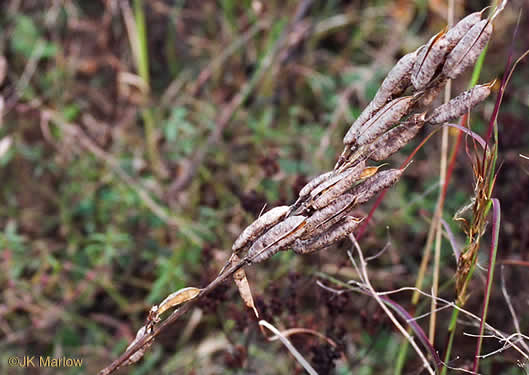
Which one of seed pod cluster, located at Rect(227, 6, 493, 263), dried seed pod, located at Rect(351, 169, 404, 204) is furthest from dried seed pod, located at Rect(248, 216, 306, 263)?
dried seed pod, located at Rect(351, 169, 404, 204)

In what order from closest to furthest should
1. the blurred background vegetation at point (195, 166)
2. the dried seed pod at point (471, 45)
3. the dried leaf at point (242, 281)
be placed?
the dried seed pod at point (471, 45) < the dried leaf at point (242, 281) < the blurred background vegetation at point (195, 166)

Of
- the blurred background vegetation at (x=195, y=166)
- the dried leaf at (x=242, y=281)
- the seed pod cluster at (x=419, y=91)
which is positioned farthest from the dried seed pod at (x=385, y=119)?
the blurred background vegetation at (x=195, y=166)

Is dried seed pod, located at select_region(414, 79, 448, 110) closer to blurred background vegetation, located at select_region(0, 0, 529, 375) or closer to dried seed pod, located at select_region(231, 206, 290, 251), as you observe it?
dried seed pod, located at select_region(231, 206, 290, 251)

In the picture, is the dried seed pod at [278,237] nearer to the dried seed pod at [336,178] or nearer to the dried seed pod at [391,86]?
the dried seed pod at [336,178]

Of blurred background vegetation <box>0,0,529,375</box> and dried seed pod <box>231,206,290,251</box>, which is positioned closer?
dried seed pod <box>231,206,290,251</box>

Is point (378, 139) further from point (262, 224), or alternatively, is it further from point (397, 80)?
point (262, 224)

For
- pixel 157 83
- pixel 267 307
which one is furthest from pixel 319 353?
pixel 157 83

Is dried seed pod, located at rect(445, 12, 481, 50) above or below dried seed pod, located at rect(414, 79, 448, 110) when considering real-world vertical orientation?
above
